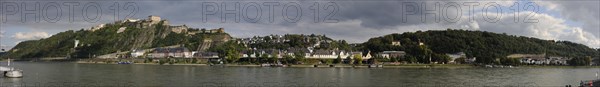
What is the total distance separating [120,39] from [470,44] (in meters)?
88.9

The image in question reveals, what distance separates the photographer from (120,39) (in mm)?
137250

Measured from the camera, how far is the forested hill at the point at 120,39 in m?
125

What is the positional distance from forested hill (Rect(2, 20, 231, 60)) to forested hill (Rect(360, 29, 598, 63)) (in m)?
38.8

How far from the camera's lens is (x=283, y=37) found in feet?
411

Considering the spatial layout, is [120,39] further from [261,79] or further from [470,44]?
[261,79]

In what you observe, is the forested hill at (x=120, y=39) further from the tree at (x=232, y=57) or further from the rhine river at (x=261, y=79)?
the rhine river at (x=261, y=79)

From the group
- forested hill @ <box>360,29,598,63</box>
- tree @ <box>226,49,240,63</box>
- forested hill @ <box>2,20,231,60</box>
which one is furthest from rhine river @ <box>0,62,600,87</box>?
forested hill @ <box>360,29,598,63</box>

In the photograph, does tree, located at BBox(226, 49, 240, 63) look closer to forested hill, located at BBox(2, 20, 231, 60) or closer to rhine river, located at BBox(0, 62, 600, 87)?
rhine river, located at BBox(0, 62, 600, 87)

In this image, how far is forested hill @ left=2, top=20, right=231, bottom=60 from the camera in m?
125

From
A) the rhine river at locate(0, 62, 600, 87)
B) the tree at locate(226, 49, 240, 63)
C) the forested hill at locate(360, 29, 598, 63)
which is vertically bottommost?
the rhine river at locate(0, 62, 600, 87)

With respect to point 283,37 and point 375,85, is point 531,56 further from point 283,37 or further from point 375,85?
point 375,85

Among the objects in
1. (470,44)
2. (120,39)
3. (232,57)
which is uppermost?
(120,39)

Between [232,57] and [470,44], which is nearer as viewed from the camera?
[232,57]

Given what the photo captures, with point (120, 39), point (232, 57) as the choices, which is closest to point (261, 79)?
point (232, 57)
